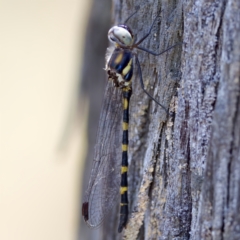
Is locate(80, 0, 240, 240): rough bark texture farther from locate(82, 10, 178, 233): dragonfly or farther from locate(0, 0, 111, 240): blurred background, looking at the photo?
locate(0, 0, 111, 240): blurred background

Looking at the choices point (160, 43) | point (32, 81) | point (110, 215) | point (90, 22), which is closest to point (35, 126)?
point (32, 81)

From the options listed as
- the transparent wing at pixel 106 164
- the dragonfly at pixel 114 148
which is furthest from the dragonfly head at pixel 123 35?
the transparent wing at pixel 106 164

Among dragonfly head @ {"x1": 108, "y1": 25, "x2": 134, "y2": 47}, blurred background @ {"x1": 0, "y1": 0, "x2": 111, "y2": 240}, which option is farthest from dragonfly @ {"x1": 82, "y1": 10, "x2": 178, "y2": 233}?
blurred background @ {"x1": 0, "y1": 0, "x2": 111, "y2": 240}

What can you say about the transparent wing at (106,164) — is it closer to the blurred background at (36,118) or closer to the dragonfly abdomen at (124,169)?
the dragonfly abdomen at (124,169)

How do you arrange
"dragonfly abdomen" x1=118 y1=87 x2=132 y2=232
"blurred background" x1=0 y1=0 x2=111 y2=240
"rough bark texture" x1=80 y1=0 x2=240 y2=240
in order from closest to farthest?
"rough bark texture" x1=80 y1=0 x2=240 y2=240
"dragonfly abdomen" x1=118 y1=87 x2=132 y2=232
"blurred background" x1=0 y1=0 x2=111 y2=240

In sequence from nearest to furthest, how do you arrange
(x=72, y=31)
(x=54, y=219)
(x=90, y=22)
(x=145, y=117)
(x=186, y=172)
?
(x=186, y=172) < (x=145, y=117) < (x=90, y=22) < (x=54, y=219) < (x=72, y=31)

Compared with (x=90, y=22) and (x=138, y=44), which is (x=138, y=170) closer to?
(x=138, y=44)

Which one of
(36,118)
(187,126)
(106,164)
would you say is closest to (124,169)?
(106,164)
